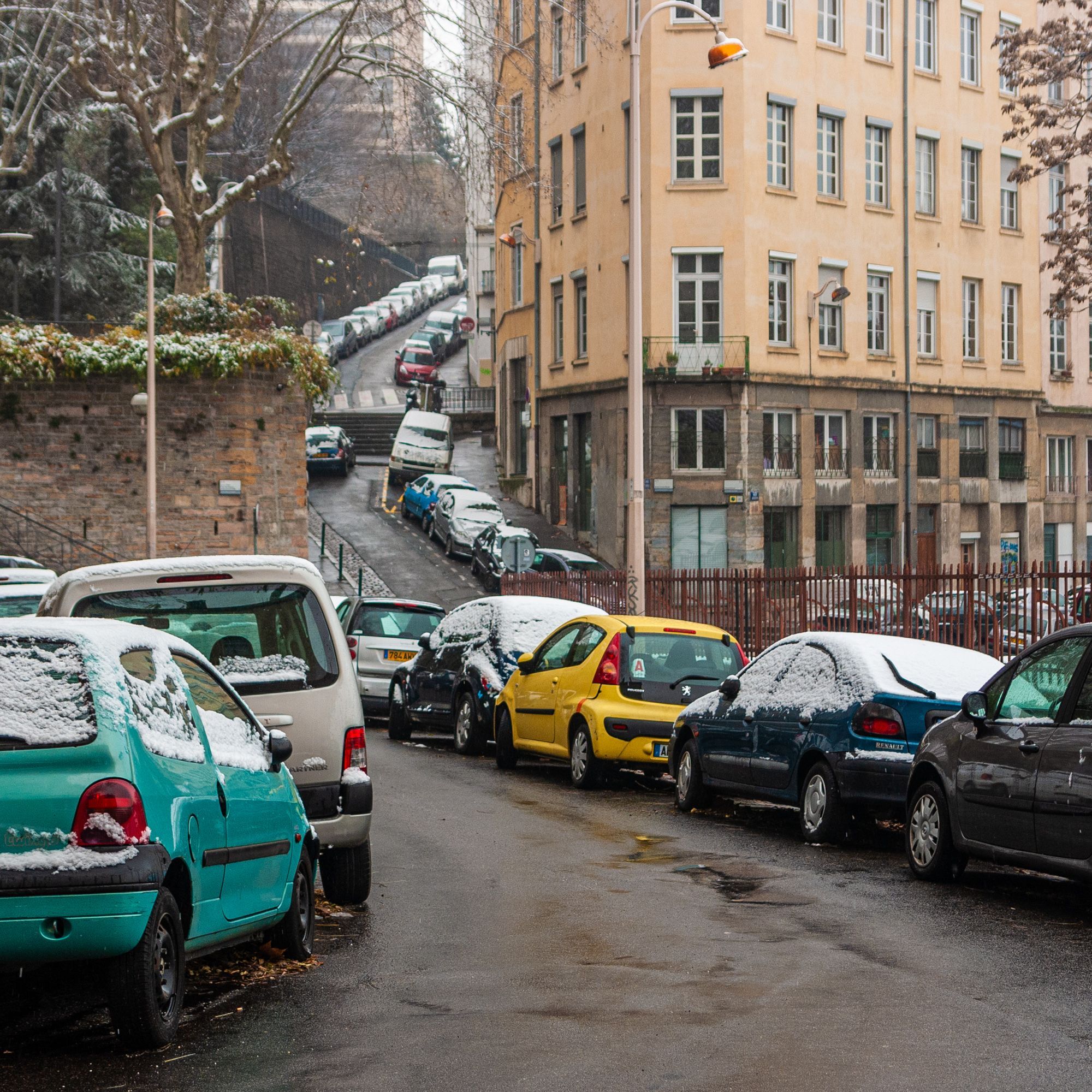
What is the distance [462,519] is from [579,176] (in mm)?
10239

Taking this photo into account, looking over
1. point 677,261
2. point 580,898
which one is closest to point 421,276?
point 677,261

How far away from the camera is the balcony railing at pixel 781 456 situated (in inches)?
1745

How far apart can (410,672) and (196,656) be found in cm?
1403

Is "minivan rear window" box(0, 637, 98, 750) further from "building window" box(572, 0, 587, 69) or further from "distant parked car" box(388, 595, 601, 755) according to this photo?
"building window" box(572, 0, 587, 69)

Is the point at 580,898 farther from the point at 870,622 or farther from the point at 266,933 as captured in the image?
the point at 870,622

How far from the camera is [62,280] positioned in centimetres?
5253

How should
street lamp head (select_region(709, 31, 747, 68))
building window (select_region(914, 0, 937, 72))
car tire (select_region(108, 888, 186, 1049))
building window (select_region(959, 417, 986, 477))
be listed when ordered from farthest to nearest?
building window (select_region(959, 417, 986, 477)) → building window (select_region(914, 0, 937, 72)) → street lamp head (select_region(709, 31, 747, 68)) → car tire (select_region(108, 888, 186, 1049))

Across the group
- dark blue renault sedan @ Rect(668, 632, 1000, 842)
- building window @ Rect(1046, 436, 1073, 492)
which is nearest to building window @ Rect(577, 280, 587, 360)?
building window @ Rect(1046, 436, 1073, 492)

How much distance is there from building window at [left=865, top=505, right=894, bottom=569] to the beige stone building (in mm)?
78

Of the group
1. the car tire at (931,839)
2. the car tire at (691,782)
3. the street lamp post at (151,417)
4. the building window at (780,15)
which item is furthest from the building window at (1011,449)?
the car tire at (931,839)

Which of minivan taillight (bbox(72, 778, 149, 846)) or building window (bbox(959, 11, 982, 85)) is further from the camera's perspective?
building window (bbox(959, 11, 982, 85))

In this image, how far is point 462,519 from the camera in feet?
Result: 150

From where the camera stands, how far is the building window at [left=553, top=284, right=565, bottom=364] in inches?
1957

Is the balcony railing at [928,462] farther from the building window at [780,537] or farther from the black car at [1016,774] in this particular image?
the black car at [1016,774]
